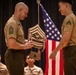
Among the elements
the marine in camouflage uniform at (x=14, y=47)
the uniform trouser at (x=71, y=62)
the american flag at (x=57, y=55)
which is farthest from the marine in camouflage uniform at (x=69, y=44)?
the american flag at (x=57, y=55)

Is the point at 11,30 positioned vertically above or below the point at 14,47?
above

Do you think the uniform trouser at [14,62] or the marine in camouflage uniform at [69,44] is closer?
the marine in camouflage uniform at [69,44]

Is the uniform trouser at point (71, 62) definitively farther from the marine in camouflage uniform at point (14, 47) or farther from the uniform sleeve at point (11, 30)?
the uniform sleeve at point (11, 30)

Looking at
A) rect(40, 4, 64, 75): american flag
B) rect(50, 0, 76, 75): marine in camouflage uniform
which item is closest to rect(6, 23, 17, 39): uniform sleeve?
rect(50, 0, 76, 75): marine in camouflage uniform

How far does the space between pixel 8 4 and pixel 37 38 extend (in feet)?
13.8

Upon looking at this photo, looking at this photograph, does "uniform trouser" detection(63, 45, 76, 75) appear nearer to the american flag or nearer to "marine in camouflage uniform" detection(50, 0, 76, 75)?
"marine in camouflage uniform" detection(50, 0, 76, 75)

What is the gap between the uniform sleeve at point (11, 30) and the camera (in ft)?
10.7

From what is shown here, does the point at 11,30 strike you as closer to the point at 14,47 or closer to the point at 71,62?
the point at 14,47

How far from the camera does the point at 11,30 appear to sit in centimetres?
327

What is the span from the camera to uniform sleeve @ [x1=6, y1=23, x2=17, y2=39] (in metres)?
3.25

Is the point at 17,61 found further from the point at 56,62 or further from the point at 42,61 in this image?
the point at 42,61

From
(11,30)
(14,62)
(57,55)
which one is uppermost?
(11,30)

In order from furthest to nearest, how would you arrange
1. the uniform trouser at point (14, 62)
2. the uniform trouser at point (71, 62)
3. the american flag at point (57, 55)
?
the american flag at point (57, 55) → the uniform trouser at point (14, 62) → the uniform trouser at point (71, 62)

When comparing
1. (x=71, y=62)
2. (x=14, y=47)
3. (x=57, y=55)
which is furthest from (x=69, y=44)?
(x=57, y=55)
